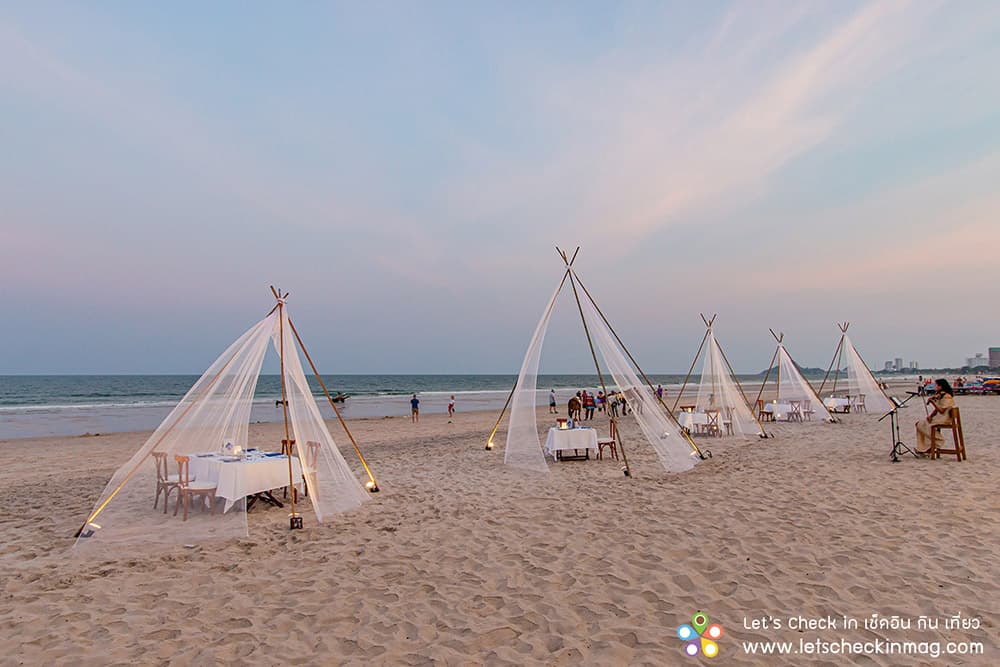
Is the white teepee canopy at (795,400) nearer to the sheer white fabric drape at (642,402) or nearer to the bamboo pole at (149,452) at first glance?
the sheer white fabric drape at (642,402)

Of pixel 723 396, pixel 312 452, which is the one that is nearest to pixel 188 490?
pixel 312 452

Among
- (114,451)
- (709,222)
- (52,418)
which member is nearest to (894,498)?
(709,222)

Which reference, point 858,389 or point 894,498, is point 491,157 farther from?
point 858,389

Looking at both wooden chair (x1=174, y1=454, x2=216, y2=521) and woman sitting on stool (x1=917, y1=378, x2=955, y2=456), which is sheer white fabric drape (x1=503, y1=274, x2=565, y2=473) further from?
woman sitting on stool (x1=917, y1=378, x2=955, y2=456)

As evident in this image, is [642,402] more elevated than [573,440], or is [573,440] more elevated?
[642,402]

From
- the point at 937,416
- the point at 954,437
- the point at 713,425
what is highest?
the point at 937,416

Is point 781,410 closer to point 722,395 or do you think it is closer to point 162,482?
point 722,395

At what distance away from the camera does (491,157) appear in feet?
52.5

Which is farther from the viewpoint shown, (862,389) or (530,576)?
(862,389)

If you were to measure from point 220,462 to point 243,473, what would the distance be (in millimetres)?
356

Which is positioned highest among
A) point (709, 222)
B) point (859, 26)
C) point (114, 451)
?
point (859, 26)

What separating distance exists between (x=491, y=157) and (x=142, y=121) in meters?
9.34

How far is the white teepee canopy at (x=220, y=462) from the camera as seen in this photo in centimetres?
543

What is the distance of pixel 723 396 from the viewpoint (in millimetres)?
14188
